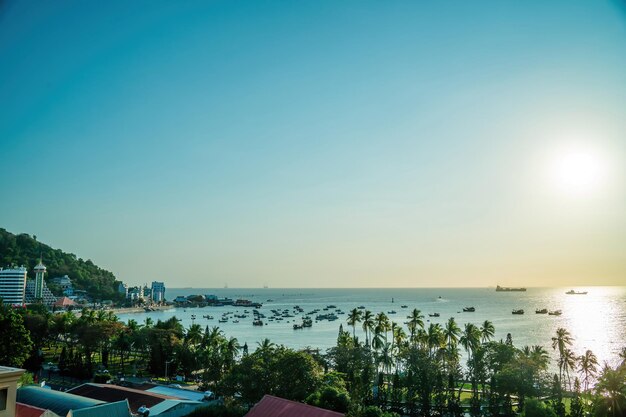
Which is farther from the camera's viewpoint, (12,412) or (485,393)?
(485,393)

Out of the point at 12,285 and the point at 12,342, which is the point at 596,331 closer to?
the point at 12,342

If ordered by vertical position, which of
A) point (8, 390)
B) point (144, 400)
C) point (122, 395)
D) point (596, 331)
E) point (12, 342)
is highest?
point (8, 390)

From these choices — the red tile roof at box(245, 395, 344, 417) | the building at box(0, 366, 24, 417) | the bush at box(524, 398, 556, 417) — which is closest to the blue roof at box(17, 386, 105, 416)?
the red tile roof at box(245, 395, 344, 417)

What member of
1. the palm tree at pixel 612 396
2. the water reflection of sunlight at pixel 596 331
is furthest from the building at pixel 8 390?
the water reflection of sunlight at pixel 596 331

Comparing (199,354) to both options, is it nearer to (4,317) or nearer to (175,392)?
(175,392)

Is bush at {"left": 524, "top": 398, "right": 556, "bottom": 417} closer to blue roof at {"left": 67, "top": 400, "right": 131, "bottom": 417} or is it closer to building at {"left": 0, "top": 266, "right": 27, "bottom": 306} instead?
blue roof at {"left": 67, "top": 400, "right": 131, "bottom": 417}

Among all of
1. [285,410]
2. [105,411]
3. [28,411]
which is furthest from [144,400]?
[285,410]

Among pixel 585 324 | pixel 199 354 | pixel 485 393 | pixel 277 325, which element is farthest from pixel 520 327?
pixel 199 354
